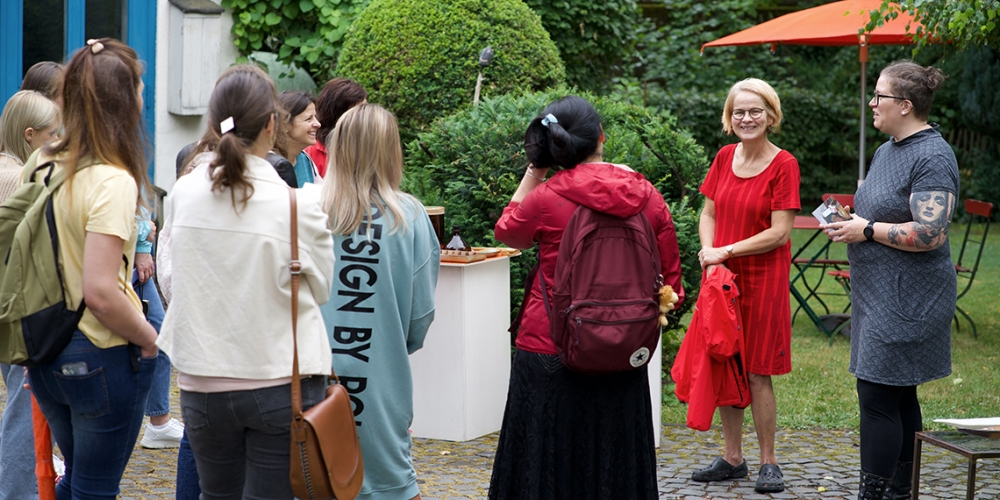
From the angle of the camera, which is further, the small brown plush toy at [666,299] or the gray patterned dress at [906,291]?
the gray patterned dress at [906,291]

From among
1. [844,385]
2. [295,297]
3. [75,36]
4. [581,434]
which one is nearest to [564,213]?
[581,434]

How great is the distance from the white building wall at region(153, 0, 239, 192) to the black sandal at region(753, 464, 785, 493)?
604cm

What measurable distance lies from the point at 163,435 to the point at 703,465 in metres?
2.76

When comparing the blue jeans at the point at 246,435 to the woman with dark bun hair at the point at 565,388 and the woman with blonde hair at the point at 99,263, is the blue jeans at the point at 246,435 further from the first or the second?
the woman with dark bun hair at the point at 565,388

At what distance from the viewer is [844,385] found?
22.5 ft

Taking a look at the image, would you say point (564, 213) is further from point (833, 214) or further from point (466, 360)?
point (466, 360)

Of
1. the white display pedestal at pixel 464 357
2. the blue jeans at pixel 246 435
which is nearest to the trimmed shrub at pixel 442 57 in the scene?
the white display pedestal at pixel 464 357

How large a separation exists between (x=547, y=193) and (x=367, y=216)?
0.62 metres

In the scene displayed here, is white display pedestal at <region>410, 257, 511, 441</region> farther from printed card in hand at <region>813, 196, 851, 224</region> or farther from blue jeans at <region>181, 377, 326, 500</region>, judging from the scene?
blue jeans at <region>181, 377, 326, 500</region>

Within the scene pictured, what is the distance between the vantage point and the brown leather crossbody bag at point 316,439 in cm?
262

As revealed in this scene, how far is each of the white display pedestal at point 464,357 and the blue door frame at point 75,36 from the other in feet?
11.3

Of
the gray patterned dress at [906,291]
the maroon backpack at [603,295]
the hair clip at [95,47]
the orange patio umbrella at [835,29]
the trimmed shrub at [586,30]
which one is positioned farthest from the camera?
the trimmed shrub at [586,30]

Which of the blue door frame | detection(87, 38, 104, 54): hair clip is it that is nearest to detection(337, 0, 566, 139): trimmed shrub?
the blue door frame

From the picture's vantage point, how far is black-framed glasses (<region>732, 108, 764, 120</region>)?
14.9 ft
